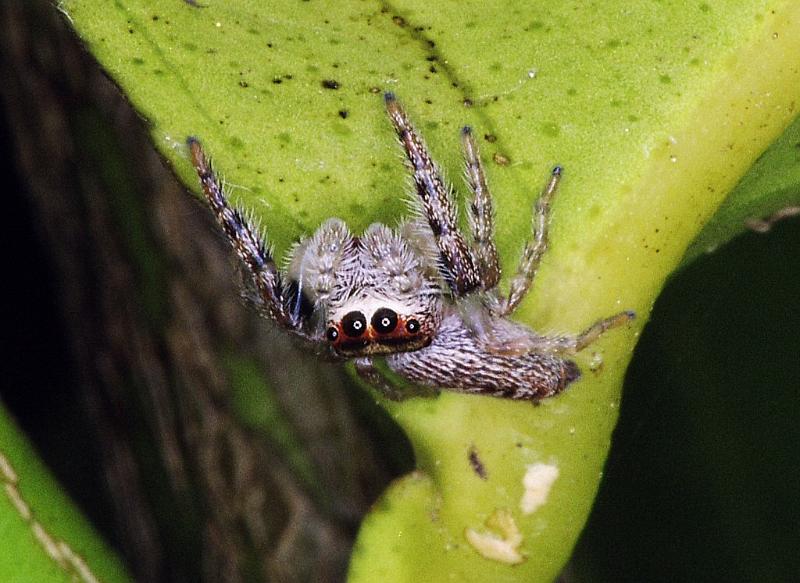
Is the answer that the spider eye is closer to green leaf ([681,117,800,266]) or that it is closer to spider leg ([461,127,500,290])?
spider leg ([461,127,500,290])

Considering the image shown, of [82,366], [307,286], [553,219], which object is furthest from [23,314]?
[553,219]

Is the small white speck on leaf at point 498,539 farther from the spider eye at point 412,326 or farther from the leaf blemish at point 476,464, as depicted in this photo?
the spider eye at point 412,326

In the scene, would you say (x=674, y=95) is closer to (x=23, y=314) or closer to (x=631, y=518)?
(x=631, y=518)

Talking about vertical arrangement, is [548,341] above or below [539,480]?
above

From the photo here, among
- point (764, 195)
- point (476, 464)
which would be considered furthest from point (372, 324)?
point (764, 195)

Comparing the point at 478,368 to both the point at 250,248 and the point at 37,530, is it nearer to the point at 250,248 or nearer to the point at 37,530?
the point at 250,248

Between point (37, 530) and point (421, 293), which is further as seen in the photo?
point (421, 293)
